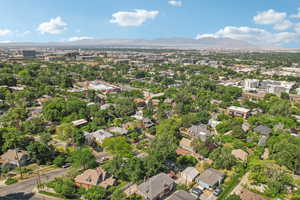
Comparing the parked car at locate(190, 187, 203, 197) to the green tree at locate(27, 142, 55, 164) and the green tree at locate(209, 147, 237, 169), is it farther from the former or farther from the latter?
the green tree at locate(27, 142, 55, 164)

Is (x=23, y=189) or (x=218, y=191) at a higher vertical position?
(x=23, y=189)

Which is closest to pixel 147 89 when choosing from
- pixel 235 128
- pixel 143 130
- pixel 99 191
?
pixel 143 130

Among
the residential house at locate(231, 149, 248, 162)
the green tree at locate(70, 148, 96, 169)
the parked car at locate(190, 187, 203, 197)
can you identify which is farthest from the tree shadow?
the residential house at locate(231, 149, 248, 162)

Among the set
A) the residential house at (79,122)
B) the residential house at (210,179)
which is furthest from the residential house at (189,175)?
the residential house at (79,122)

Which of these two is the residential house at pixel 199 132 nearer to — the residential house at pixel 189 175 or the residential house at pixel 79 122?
the residential house at pixel 189 175

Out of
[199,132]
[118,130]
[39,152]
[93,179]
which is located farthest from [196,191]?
[39,152]

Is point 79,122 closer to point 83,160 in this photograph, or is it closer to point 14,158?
point 14,158
